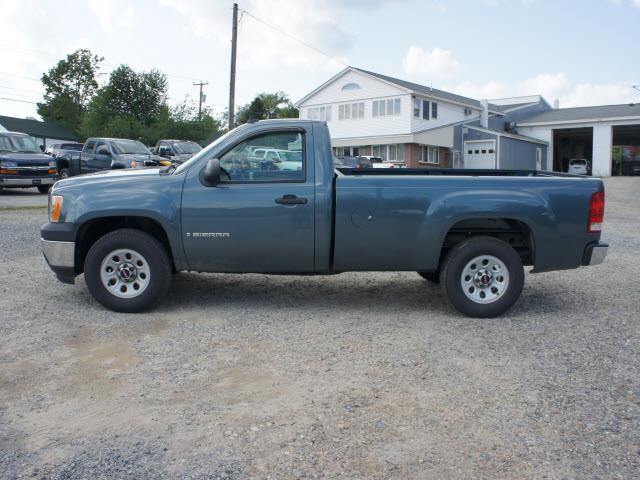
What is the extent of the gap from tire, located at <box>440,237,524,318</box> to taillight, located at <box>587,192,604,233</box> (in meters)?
0.78

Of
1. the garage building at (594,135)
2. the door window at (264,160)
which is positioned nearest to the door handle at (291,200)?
the door window at (264,160)

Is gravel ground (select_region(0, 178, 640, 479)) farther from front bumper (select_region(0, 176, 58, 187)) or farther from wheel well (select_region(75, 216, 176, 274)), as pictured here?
front bumper (select_region(0, 176, 58, 187))

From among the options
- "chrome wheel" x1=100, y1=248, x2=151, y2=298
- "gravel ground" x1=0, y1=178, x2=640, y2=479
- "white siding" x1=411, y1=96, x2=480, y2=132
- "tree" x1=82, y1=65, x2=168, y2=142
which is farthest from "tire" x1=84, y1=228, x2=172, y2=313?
"tree" x1=82, y1=65, x2=168, y2=142

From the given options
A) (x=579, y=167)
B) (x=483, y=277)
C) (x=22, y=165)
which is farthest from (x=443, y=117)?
(x=483, y=277)

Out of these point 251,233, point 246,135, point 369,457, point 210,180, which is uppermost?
point 246,135

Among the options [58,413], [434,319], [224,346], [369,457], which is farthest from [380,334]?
[58,413]

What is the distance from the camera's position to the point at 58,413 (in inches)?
156

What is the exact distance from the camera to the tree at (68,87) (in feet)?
281

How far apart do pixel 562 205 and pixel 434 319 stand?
5.40 feet

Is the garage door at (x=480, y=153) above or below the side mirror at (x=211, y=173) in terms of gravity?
above

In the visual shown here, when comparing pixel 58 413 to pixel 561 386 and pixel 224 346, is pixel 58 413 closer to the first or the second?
pixel 224 346

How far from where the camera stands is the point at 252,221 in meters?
6.17

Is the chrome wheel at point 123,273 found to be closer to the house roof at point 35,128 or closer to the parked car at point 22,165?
the parked car at point 22,165

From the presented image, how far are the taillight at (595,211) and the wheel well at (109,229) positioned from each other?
4.10 m
